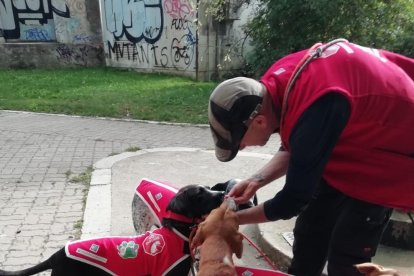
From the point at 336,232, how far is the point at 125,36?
15.8 m

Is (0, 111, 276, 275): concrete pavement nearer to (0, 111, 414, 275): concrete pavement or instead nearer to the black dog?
(0, 111, 414, 275): concrete pavement

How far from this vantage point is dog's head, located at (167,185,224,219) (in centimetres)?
264

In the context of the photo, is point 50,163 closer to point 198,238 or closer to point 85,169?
point 85,169

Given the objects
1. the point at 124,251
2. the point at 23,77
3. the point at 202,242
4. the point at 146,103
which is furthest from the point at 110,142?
the point at 23,77

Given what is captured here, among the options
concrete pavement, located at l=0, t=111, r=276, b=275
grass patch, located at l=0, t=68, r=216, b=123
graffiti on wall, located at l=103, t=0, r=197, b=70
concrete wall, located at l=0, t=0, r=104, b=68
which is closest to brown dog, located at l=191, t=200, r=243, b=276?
concrete pavement, located at l=0, t=111, r=276, b=275

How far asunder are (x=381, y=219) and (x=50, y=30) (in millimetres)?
18891

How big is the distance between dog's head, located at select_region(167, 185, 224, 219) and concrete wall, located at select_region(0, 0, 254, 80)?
1009cm

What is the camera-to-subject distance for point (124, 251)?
2.55 m

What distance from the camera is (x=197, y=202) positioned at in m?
2.66

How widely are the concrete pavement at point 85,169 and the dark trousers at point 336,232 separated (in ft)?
2.96

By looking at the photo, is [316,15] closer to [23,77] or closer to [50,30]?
[23,77]

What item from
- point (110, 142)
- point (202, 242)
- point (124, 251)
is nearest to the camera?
point (202, 242)

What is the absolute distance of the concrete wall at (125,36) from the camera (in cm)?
1393

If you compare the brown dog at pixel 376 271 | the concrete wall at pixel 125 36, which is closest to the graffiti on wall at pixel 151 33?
the concrete wall at pixel 125 36
